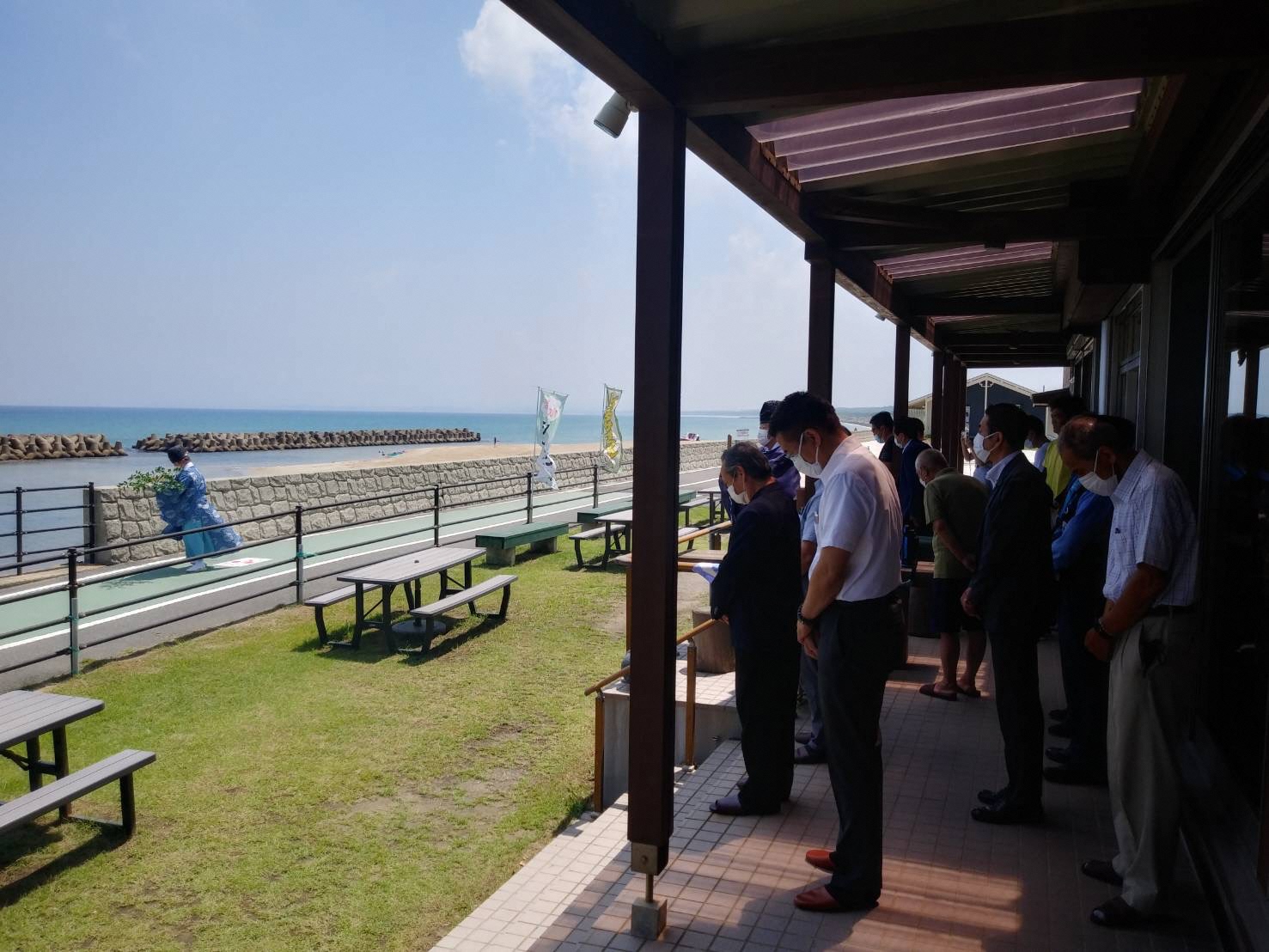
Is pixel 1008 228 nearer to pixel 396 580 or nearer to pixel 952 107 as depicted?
pixel 952 107

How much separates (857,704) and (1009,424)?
70.3 inches

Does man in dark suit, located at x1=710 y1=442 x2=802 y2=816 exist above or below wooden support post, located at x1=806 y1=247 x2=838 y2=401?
below

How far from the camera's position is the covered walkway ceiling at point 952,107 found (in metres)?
2.60

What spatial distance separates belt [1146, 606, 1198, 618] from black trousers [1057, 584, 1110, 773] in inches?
48.2

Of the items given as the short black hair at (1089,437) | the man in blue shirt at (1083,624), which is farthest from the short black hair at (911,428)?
the short black hair at (1089,437)

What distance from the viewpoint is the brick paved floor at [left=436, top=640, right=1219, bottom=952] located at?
3.06 meters

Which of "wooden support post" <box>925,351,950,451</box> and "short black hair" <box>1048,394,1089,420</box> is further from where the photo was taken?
"wooden support post" <box>925,351,950,451</box>

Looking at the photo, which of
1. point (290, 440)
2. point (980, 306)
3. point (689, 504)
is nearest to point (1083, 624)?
point (980, 306)

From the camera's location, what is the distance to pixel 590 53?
107 inches

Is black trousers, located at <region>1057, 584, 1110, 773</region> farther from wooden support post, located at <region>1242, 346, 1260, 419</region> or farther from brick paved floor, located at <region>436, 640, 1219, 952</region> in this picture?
wooden support post, located at <region>1242, 346, 1260, 419</region>

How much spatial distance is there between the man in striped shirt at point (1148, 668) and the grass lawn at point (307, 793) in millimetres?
2692

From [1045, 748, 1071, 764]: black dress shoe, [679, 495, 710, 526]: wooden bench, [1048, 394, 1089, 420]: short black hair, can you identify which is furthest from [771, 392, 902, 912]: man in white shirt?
[679, 495, 710, 526]: wooden bench

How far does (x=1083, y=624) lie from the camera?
14.0ft

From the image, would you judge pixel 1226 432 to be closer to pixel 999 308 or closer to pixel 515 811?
pixel 515 811
